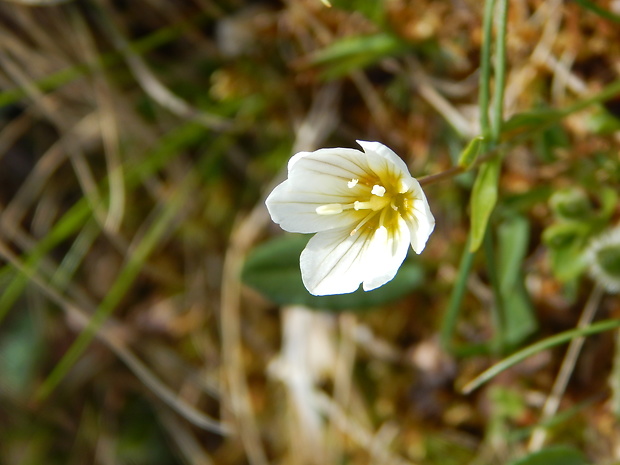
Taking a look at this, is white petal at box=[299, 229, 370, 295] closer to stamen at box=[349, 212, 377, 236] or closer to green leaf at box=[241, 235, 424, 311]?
stamen at box=[349, 212, 377, 236]

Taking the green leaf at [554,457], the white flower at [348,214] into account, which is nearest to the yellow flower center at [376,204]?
the white flower at [348,214]

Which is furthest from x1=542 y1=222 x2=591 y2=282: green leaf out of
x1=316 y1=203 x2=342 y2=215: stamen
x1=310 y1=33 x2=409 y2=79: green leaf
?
x1=310 y1=33 x2=409 y2=79: green leaf

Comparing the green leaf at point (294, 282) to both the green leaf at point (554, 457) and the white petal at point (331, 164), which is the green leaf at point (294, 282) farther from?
the green leaf at point (554, 457)

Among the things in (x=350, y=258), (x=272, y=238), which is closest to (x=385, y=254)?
(x=350, y=258)

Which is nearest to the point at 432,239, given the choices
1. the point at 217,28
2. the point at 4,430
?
the point at 217,28

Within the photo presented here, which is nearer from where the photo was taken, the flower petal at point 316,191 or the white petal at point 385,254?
the white petal at point 385,254

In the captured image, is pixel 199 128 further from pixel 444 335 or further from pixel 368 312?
pixel 444 335
